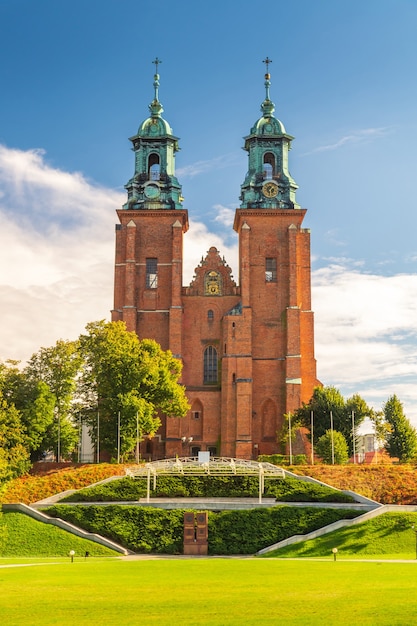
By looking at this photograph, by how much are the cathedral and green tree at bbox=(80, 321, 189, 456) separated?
8.02 metres

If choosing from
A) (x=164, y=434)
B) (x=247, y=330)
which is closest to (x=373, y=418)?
(x=247, y=330)

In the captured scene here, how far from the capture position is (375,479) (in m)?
50.9

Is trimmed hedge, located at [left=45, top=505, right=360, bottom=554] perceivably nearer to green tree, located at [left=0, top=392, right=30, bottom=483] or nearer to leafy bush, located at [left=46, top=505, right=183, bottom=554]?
leafy bush, located at [left=46, top=505, right=183, bottom=554]

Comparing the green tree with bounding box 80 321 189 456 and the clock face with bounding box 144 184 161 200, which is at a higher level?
the clock face with bounding box 144 184 161 200

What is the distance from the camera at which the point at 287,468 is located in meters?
54.1

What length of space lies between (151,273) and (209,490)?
28010 mm

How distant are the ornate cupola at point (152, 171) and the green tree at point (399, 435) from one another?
1049 inches

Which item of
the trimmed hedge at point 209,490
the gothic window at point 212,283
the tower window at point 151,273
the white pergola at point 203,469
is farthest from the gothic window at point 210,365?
the trimmed hedge at point 209,490

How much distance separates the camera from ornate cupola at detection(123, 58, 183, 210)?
7444 centimetres

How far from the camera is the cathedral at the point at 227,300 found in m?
69.7

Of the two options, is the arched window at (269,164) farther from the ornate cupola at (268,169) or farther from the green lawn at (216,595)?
the green lawn at (216,595)

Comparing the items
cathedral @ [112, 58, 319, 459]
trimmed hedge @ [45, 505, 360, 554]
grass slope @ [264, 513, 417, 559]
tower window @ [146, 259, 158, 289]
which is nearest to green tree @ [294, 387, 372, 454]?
cathedral @ [112, 58, 319, 459]

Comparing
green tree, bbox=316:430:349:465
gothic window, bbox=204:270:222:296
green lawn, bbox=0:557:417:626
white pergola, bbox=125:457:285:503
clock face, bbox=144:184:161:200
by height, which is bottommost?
green lawn, bbox=0:557:417:626

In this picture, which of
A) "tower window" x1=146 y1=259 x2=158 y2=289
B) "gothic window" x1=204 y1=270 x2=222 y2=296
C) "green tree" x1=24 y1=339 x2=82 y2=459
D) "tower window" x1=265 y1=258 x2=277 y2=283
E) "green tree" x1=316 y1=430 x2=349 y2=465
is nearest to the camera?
"green tree" x1=24 y1=339 x2=82 y2=459
